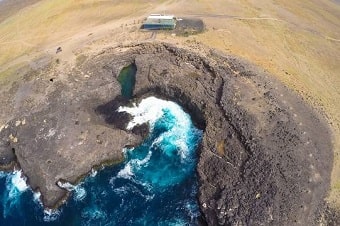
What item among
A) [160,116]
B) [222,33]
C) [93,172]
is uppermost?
[222,33]

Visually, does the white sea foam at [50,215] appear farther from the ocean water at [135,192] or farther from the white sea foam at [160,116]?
the white sea foam at [160,116]

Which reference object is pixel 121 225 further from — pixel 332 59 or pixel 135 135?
pixel 332 59

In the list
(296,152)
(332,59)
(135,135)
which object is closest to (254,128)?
(296,152)

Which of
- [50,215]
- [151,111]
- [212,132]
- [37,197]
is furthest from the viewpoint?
[151,111]

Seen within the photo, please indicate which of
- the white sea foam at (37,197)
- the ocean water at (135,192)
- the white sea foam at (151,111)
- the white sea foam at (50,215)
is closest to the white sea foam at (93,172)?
the ocean water at (135,192)

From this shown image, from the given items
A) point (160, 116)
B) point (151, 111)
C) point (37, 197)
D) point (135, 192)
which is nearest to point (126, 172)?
point (135, 192)

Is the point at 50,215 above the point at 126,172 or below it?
below

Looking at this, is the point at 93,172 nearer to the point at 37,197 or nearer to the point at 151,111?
the point at 37,197

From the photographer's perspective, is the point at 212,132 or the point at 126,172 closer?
the point at 126,172
